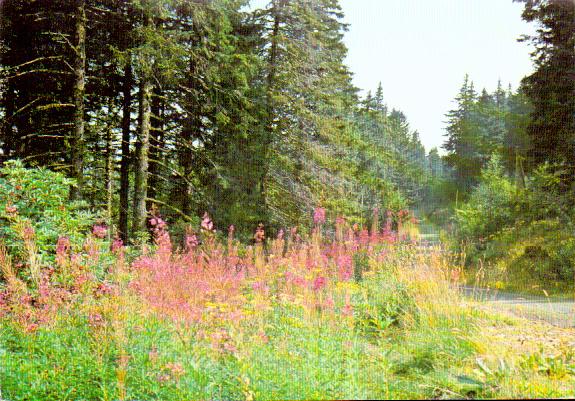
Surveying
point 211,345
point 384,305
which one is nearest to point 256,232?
point 384,305

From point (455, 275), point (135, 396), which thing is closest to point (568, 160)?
point (455, 275)

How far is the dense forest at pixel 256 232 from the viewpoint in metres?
3.28

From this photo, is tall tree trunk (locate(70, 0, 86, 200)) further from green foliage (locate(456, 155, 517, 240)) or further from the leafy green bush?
green foliage (locate(456, 155, 517, 240))

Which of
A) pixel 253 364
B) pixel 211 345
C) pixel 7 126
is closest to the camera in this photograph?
Answer: pixel 253 364

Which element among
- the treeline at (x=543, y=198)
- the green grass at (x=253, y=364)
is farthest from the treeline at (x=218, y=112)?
the green grass at (x=253, y=364)

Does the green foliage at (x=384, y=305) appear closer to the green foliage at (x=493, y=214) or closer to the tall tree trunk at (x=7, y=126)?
the green foliage at (x=493, y=214)

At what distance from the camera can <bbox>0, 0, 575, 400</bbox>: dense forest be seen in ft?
10.8

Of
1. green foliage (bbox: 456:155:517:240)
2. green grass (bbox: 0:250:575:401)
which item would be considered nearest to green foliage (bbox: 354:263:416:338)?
green grass (bbox: 0:250:575:401)

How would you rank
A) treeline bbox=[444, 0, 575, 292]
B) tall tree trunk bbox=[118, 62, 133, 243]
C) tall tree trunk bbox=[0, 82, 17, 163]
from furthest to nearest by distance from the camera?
tall tree trunk bbox=[118, 62, 133, 243] < tall tree trunk bbox=[0, 82, 17, 163] < treeline bbox=[444, 0, 575, 292]

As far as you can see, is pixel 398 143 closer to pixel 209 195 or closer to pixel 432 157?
pixel 209 195

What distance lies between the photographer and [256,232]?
8.70m

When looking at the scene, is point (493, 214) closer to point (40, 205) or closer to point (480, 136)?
point (480, 136)

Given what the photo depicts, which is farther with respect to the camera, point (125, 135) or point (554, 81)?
point (125, 135)

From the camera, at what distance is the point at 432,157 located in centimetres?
3416
